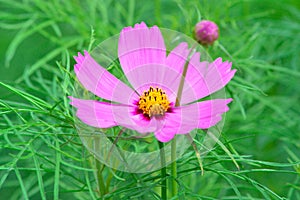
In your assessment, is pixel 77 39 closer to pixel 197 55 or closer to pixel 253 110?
pixel 253 110

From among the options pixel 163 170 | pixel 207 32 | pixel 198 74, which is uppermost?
pixel 207 32

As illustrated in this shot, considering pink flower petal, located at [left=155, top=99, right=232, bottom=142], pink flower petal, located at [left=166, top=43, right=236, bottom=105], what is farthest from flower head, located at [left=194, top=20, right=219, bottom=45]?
pink flower petal, located at [left=155, top=99, right=232, bottom=142]

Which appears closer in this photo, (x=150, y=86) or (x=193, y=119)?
(x=193, y=119)

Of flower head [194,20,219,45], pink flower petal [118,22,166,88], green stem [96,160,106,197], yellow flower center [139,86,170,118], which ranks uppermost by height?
flower head [194,20,219,45]

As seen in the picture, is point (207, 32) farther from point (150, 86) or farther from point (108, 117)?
point (108, 117)

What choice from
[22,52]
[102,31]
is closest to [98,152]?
[102,31]

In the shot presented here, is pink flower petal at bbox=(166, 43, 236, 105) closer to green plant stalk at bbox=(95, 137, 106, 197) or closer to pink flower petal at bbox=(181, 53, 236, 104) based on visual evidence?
pink flower petal at bbox=(181, 53, 236, 104)

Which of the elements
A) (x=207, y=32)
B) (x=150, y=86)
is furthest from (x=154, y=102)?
(x=207, y=32)
